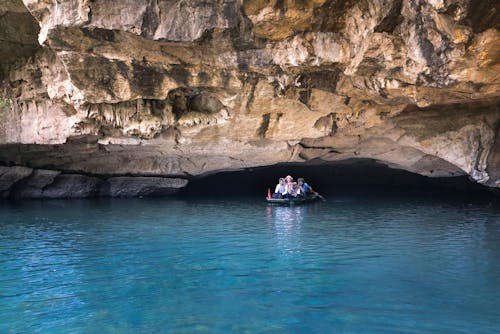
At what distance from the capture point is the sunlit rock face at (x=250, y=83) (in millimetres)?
8719

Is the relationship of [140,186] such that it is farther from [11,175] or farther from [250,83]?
[250,83]

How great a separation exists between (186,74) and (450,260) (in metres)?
7.80

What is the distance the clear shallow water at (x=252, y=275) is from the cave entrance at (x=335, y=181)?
429 inches

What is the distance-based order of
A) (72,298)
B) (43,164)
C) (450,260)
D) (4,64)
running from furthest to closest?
(43,164), (4,64), (450,260), (72,298)

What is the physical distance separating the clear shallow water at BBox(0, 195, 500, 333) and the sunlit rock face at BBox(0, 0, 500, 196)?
10.6 feet

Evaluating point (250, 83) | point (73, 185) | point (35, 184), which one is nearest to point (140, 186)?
point (73, 185)

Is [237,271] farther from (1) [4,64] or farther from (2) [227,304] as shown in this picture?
(1) [4,64]

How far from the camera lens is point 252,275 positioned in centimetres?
690

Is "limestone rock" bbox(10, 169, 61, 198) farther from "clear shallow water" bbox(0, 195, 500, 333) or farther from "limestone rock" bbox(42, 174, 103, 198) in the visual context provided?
"clear shallow water" bbox(0, 195, 500, 333)

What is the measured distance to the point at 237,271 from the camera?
7.15 metres

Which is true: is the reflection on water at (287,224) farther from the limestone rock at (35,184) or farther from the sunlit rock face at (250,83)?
the limestone rock at (35,184)

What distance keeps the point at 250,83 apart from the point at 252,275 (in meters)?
6.73

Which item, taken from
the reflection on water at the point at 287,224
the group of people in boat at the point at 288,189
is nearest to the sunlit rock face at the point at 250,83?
the group of people in boat at the point at 288,189

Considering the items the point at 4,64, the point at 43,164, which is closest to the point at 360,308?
the point at 4,64
